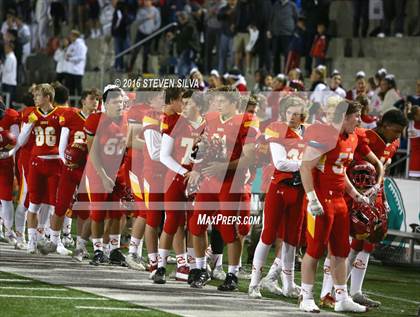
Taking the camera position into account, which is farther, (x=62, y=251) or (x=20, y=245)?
(x=20, y=245)

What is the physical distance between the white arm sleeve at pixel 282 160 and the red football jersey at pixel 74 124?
10.5 ft

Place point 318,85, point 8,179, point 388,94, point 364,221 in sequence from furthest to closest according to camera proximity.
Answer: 1. point 318,85
2. point 388,94
3. point 8,179
4. point 364,221

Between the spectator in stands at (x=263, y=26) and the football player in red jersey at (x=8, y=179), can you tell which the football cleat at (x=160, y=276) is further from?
the spectator in stands at (x=263, y=26)

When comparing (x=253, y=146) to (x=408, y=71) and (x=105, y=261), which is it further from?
(x=408, y=71)

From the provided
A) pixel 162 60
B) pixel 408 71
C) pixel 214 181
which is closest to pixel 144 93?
pixel 214 181

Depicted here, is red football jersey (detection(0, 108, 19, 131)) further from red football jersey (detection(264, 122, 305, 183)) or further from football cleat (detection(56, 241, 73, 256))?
red football jersey (detection(264, 122, 305, 183))

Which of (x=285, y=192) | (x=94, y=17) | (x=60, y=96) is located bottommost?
(x=285, y=192)

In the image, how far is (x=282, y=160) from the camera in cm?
1178

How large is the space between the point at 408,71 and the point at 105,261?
9812 millimetres

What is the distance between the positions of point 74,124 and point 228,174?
280cm

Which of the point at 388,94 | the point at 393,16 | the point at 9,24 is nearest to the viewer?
the point at 388,94

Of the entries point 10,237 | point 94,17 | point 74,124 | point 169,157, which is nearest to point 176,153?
point 169,157

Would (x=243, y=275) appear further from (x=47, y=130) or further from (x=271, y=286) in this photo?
(x=47, y=130)

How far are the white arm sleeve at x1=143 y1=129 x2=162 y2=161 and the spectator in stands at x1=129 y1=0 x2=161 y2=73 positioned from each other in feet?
42.6
